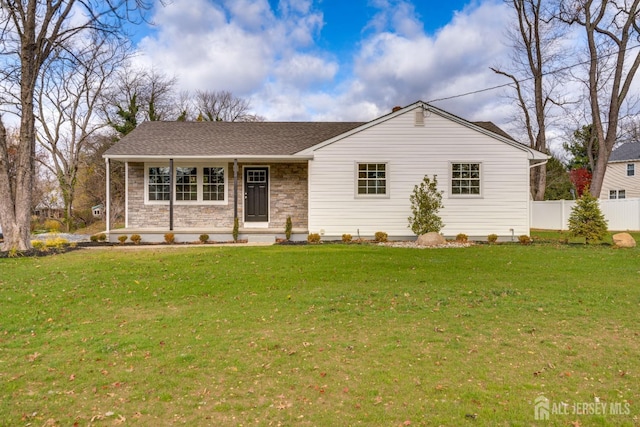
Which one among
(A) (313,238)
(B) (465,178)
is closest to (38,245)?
(A) (313,238)

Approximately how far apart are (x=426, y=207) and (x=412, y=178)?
1194 mm

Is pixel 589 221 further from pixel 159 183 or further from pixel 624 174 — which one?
pixel 624 174

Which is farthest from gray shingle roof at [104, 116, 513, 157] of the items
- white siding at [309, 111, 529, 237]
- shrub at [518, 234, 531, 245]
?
shrub at [518, 234, 531, 245]

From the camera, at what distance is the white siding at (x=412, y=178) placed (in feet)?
44.1

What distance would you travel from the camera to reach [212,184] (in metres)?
15.0

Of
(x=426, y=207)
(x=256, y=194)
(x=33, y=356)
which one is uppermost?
(x=256, y=194)

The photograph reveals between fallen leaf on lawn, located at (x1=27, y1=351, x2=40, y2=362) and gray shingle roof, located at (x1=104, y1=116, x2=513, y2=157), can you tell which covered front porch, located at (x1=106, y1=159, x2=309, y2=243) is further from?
fallen leaf on lawn, located at (x1=27, y1=351, x2=40, y2=362)

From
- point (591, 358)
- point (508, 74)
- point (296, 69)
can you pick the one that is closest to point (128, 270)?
point (591, 358)

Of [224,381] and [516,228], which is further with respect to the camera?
[516,228]

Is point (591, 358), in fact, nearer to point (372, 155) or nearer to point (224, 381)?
point (224, 381)

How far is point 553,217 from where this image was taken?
20.8 m

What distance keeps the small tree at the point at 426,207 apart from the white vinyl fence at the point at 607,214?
782 cm

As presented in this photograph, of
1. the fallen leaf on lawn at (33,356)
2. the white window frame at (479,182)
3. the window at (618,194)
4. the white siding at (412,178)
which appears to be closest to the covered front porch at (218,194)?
the white siding at (412,178)

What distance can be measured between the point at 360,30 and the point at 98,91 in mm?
17829
